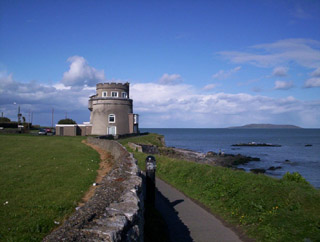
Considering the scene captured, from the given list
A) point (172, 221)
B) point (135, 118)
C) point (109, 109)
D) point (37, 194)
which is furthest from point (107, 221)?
point (135, 118)

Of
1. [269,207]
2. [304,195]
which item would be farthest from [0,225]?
[304,195]

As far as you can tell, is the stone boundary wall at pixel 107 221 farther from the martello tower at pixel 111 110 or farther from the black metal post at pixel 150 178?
the martello tower at pixel 111 110

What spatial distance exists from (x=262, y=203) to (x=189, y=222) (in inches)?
93.4

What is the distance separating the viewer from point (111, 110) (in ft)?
183

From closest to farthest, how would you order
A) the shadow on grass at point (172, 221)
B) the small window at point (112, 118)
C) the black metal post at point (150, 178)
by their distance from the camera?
the shadow on grass at point (172, 221), the black metal post at point (150, 178), the small window at point (112, 118)

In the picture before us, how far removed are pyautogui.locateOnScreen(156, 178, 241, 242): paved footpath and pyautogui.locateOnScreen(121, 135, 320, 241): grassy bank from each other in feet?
1.66

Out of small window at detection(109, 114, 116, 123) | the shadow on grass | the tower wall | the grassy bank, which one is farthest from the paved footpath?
the tower wall

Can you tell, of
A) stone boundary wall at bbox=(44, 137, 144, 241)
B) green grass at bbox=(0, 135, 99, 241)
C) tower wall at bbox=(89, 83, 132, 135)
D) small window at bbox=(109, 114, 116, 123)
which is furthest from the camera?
small window at bbox=(109, 114, 116, 123)

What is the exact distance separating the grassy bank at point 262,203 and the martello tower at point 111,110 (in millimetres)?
42179

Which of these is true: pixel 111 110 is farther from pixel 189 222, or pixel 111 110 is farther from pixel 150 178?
pixel 189 222

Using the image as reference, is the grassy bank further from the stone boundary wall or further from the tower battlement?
the tower battlement

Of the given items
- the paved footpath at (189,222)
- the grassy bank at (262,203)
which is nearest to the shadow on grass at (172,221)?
the paved footpath at (189,222)

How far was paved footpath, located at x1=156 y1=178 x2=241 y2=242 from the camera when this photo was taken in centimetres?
852

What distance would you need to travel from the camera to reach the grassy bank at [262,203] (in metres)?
8.08
